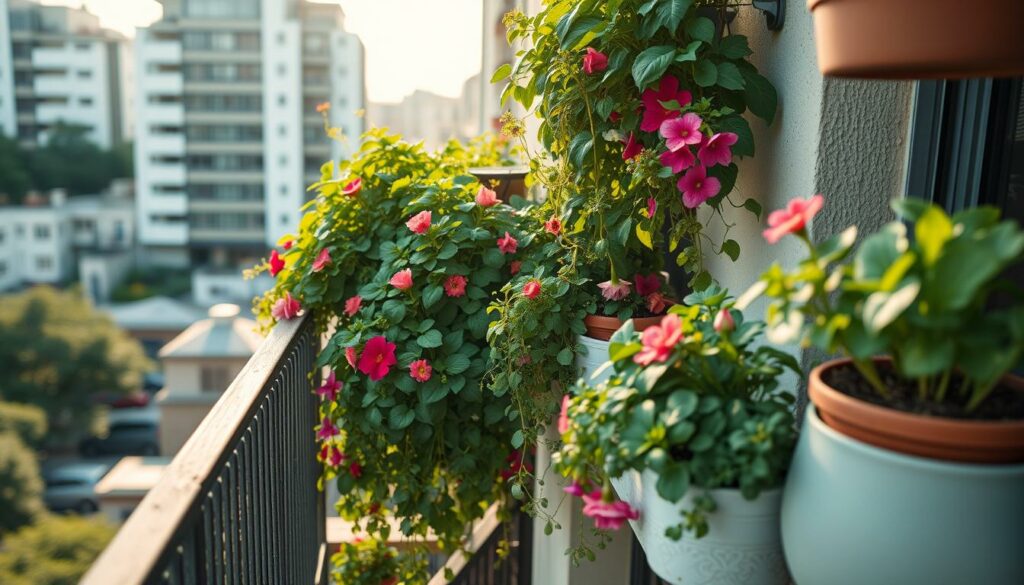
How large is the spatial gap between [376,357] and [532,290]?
491 millimetres

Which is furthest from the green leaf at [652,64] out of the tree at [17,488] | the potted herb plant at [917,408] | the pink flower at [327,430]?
the tree at [17,488]

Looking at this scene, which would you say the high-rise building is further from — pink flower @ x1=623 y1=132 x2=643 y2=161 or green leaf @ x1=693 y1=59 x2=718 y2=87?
green leaf @ x1=693 y1=59 x2=718 y2=87

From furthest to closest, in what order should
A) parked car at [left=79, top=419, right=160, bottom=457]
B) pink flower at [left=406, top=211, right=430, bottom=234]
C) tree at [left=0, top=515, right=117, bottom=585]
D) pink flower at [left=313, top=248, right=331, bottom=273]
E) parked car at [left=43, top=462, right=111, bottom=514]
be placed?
parked car at [left=79, top=419, right=160, bottom=457], parked car at [left=43, top=462, right=111, bottom=514], tree at [left=0, top=515, right=117, bottom=585], pink flower at [left=313, top=248, right=331, bottom=273], pink flower at [left=406, top=211, right=430, bottom=234]

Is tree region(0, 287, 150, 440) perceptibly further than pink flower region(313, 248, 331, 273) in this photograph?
Yes

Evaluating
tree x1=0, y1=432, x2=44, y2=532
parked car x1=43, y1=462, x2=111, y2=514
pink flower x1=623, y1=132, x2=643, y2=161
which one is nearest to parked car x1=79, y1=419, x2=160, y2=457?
parked car x1=43, y1=462, x2=111, y2=514

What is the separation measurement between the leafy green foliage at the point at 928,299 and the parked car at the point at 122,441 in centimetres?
3287

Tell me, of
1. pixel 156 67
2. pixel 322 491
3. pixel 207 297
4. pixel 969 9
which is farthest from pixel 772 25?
pixel 156 67

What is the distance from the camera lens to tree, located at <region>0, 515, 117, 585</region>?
66.5ft

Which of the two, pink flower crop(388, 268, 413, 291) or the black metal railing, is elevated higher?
pink flower crop(388, 268, 413, 291)

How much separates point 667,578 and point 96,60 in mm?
51694

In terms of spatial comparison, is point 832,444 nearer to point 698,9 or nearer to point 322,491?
point 698,9

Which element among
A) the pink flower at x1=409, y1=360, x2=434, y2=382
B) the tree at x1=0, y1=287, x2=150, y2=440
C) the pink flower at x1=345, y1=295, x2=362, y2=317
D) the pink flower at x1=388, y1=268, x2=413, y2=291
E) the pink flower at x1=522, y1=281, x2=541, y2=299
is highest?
the pink flower at x1=522, y1=281, x2=541, y2=299

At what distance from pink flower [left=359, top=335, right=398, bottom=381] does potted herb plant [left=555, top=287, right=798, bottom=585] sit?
2.84ft

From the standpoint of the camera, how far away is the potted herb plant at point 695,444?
36.4 inches
